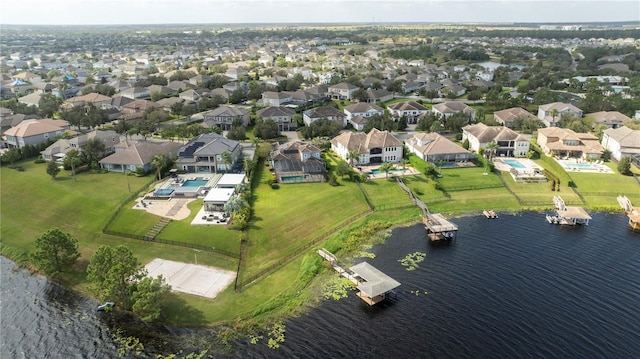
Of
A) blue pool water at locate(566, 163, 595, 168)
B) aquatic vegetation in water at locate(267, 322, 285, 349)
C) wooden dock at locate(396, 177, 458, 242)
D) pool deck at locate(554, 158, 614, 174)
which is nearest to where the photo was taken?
aquatic vegetation in water at locate(267, 322, 285, 349)

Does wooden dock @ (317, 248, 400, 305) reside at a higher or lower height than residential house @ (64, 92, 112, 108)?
lower

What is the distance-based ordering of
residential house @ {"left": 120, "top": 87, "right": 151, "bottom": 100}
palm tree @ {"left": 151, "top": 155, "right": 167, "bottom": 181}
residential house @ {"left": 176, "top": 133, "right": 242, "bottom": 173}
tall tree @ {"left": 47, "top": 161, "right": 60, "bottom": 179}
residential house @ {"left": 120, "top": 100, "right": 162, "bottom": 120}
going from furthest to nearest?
residential house @ {"left": 120, "top": 87, "right": 151, "bottom": 100} < residential house @ {"left": 120, "top": 100, "right": 162, "bottom": 120} < residential house @ {"left": 176, "top": 133, "right": 242, "bottom": 173} < tall tree @ {"left": 47, "top": 161, "right": 60, "bottom": 179} < palm tree @ {"left": 151, "top": 155, "right": 167, "bottom": 181}

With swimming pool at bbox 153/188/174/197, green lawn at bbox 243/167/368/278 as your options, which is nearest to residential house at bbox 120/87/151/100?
swimming pool at bbox 153/188/174/197

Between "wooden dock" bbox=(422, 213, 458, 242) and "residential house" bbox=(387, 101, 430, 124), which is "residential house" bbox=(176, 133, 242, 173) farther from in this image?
"residential house" bbox=(387, 101, 430, 124)

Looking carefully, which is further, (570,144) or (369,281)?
(570,144)

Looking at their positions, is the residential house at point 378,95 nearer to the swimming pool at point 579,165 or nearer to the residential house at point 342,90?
the residential house at point 342,90

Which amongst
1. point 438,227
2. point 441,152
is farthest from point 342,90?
point 438,227

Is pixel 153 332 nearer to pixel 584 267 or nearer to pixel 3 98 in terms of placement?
pixel 584 267

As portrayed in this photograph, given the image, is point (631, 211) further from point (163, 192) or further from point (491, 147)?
point (163, 192)
